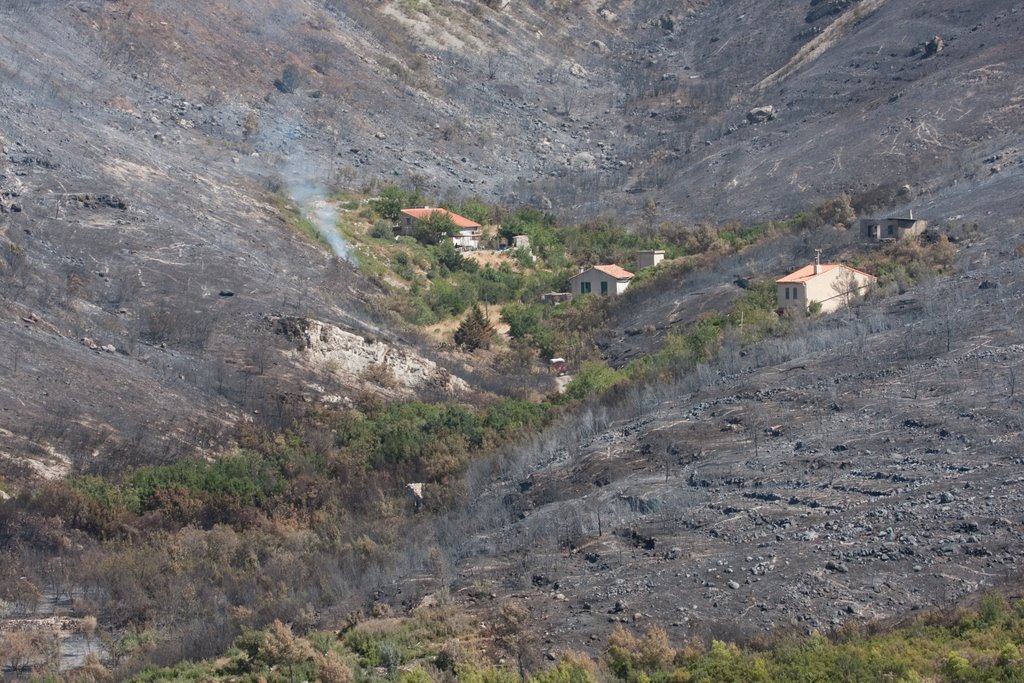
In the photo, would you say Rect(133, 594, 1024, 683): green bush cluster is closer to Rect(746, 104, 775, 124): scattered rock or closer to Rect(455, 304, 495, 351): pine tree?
Rect(455, 304, 495, 351): pine tree

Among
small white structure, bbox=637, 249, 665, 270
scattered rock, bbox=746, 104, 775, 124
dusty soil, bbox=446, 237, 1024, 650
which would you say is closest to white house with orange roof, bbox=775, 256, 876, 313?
dusty soil, bbox=446, 237, 1024, 650

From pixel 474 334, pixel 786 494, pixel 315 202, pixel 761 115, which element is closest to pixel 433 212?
pixel 315 202

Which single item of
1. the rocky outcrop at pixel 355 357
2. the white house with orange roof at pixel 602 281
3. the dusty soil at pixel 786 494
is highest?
the white house with orange roof at pixel 602 281

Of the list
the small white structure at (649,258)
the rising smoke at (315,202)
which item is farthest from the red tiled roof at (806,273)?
the rising smoke at (315,202)

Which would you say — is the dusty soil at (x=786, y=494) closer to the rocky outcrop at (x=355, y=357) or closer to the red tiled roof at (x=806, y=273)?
the red tiled roof at (x=806, y=273)

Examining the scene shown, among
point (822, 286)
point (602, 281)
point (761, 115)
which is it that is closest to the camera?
point (822, 286)

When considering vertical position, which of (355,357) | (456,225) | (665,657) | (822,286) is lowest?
(665,657)

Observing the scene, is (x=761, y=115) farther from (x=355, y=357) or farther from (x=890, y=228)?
(x=355, y=357)
